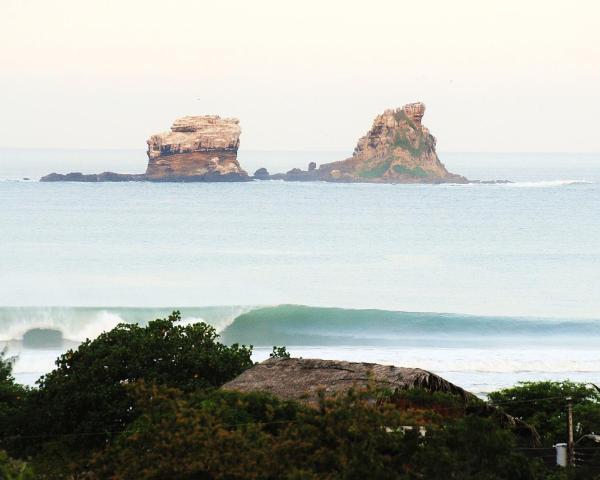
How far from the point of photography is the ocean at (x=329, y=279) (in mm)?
40531

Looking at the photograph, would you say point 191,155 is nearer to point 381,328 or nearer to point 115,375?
point 381,328

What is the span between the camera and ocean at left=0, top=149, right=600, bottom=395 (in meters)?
40.5

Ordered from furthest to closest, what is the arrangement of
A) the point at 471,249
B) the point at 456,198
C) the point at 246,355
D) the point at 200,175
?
the point at 200,175, the point at 456,198, the point at 471,249, the point at 246,355

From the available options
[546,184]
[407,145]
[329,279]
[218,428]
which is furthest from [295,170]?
[218,428]

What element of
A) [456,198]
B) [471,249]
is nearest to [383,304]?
[471,249]

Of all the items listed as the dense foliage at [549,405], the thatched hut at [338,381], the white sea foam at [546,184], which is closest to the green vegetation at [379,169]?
the white sea foam at [546,184]

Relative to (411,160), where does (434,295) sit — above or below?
below

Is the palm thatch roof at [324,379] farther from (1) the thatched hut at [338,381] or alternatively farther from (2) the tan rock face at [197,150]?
(2) the tan rock face at [197,150]

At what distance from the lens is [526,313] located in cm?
A: 4909

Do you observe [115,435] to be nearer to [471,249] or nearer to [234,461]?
[234,461]

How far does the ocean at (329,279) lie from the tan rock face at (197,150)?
1312 inches

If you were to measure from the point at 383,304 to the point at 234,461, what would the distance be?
1588 inches

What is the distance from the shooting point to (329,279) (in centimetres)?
5966

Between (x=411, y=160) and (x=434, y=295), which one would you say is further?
(x=411, y=160)
